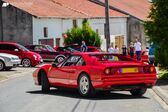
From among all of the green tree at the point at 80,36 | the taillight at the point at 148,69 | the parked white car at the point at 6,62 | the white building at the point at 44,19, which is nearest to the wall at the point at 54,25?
the white building at the point at 44,19

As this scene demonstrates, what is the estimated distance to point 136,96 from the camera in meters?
16.8

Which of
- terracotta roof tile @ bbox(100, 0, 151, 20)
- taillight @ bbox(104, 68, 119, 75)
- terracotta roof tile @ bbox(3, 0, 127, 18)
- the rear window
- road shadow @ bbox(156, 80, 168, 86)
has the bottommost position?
road shadow @ bbox(156, 80, 168, 86)

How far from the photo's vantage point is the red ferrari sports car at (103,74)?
50.9 ft

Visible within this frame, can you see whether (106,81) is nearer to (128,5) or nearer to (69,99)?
(69,99)

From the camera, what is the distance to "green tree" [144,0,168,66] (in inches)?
872

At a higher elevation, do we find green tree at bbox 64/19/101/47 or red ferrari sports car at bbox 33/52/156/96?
green tree at bbox 64/19/101/47

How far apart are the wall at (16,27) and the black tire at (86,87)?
3435 cm

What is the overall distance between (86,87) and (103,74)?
805 millimetres

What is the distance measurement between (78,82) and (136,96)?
69.4 inches

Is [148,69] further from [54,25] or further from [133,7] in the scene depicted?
[133,7]

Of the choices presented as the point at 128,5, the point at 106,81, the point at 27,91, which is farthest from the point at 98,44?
the point at 106,81

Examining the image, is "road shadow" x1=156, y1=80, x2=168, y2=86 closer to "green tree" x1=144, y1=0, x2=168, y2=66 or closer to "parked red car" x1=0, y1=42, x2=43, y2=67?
"green tree" x1=144, y1=0, x2=168, y2=66

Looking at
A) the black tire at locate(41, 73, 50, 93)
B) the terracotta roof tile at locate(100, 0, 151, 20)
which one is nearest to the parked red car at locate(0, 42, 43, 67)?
the black tire at locate(41, 73, 50, 93)

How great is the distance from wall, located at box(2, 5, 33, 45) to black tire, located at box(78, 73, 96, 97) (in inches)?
1352
